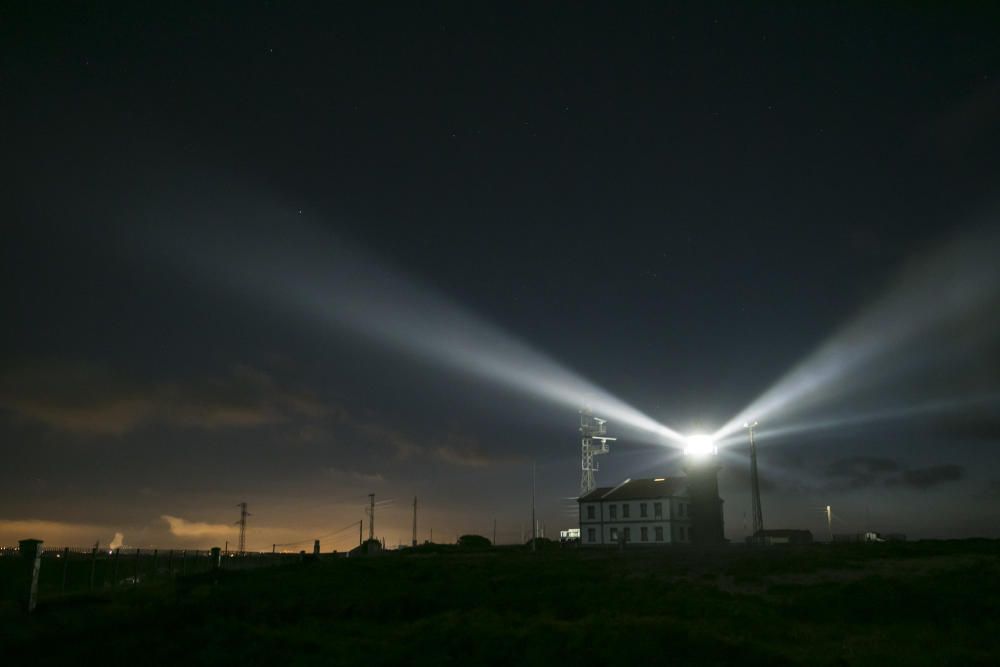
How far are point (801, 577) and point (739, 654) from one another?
13.8 metres

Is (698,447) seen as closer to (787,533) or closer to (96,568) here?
(787,533)

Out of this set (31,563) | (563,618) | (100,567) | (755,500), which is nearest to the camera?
(563,618)

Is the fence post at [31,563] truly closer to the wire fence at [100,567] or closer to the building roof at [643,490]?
the wire fence at [100,567]

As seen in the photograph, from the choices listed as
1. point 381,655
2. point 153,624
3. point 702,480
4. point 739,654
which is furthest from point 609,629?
point 702,480

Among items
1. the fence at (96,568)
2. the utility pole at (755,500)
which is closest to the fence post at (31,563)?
the fence at (96,568)

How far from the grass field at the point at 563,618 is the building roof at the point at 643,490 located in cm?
3548

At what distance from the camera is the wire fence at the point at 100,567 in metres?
27.4

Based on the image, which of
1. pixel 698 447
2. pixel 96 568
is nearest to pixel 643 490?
pixel 698 447

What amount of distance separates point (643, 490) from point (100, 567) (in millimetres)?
46746

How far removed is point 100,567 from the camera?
1470 inches

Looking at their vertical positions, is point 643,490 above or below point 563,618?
above

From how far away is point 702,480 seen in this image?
227 ft

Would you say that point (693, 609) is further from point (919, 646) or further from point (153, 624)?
point (153, 624)

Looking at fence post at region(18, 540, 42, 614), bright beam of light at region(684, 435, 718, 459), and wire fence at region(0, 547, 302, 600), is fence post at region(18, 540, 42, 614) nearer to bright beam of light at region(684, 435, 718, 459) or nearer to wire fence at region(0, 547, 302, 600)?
wire fence at region(0, 547, 302, 600)
